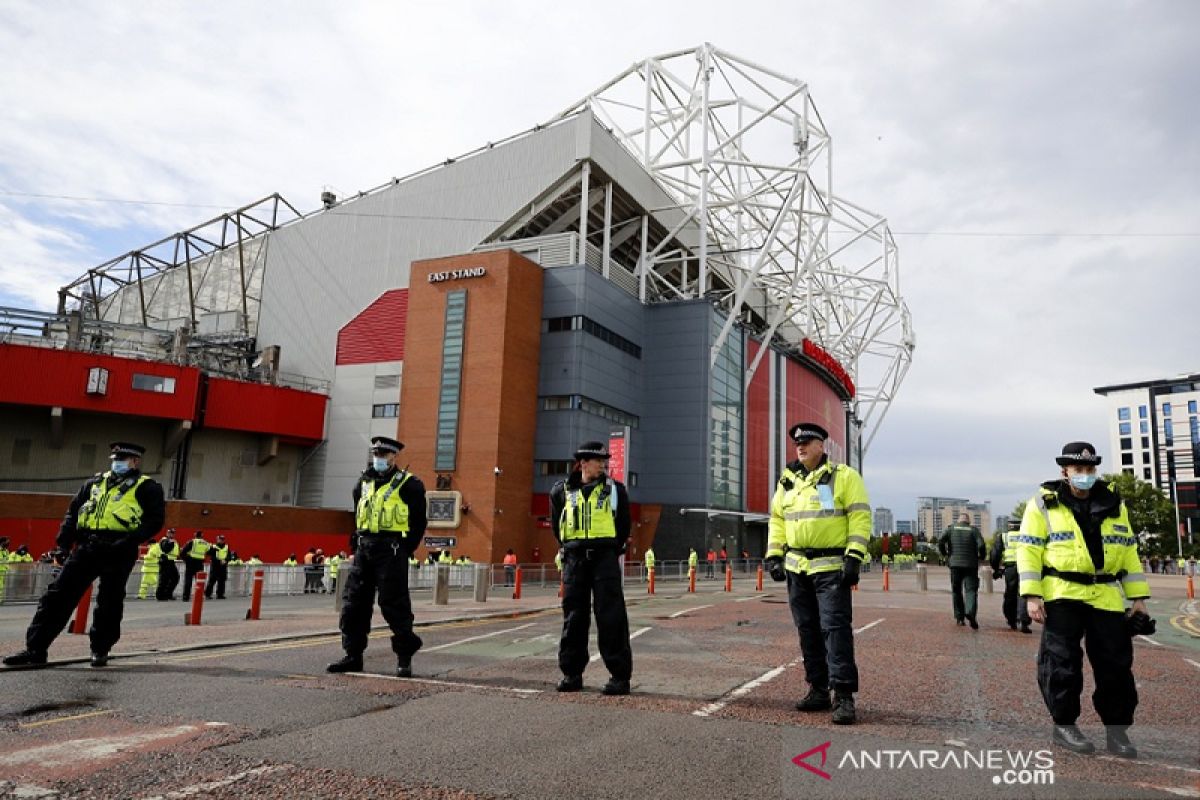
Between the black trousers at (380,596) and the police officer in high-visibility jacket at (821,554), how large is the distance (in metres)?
3.30

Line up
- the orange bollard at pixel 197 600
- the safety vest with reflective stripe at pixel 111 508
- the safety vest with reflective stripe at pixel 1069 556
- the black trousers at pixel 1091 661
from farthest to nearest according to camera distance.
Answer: the orange bollard at pixel 197 600, the safety vest with reflective stripe at pixel 111 508, the safety vest with reflective stripe at pixel 1069 556, the black trousers at pixel 1091 661

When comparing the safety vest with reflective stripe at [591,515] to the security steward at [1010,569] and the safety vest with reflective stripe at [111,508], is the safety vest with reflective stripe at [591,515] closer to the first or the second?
the safety vest with reflective stripe at [111,508]

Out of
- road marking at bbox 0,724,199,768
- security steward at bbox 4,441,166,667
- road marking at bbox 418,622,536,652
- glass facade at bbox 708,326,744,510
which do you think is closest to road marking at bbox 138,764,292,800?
road marking at bbox 0,724,199,768

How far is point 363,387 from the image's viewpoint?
4519cm

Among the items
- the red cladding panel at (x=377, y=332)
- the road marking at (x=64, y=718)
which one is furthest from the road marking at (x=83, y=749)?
the red cladding panel at (x=377, y=332)

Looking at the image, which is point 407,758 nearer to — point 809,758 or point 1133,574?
point 809,758

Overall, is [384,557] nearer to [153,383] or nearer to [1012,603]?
[1012,603]

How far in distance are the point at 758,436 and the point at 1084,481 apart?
1935 inches

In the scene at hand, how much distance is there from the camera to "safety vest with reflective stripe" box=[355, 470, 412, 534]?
7.28m

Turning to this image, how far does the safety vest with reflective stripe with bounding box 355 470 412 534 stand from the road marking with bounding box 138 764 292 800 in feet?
10.9

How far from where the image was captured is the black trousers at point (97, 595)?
7.17 metres

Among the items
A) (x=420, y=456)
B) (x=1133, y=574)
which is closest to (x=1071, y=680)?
(x=1133, y=574)

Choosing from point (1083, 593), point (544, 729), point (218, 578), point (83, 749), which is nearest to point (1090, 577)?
point (1083, 593)

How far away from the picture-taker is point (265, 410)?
43000mm
